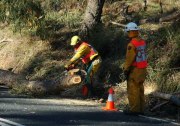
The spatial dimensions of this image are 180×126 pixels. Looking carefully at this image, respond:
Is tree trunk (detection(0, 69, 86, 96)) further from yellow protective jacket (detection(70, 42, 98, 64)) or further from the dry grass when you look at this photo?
the dry grass

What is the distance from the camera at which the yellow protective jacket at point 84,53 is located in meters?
13.1

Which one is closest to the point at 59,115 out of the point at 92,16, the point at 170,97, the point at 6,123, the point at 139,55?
the point at 6,123

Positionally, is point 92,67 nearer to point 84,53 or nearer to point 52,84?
point 84,53

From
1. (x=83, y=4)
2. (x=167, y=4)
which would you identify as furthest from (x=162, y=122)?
(x=83, y=4)

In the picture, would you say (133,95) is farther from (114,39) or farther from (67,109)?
(114,39)

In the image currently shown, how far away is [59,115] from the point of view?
31.5 feet

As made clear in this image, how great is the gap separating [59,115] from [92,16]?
26.8 feet

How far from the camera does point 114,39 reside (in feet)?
52.6

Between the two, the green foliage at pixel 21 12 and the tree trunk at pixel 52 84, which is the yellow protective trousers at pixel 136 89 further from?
the green foliage at pixel 21 12

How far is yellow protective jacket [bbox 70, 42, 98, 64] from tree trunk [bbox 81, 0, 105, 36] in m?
3.71

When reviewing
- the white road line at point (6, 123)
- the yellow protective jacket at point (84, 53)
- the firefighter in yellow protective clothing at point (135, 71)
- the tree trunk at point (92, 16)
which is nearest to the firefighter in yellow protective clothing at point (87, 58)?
the yellow protective jacket at point (84, 53)

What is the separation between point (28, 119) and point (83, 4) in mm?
12060

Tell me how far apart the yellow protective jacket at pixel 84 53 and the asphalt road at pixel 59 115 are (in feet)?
5.62

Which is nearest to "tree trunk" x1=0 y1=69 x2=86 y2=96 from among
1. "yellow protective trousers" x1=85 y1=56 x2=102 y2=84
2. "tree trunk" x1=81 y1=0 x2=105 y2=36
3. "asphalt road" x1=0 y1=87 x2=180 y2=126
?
"yellow protective trousers" x1=85 y1=56 x2=102 y2=84
